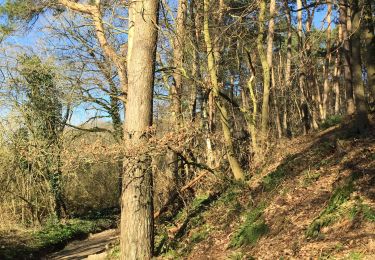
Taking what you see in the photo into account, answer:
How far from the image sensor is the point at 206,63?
11.4m

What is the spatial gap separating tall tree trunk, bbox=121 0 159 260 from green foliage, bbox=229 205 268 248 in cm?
161

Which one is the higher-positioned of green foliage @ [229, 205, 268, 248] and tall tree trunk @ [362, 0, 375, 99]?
tall tree trunk @ [362, 0, 375, 99]

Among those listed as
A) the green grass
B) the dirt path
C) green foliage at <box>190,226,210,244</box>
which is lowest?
the dirt path

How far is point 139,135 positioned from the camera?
7609 millimetres

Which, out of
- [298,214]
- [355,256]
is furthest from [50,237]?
[355,256]

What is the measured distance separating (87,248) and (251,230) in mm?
7411

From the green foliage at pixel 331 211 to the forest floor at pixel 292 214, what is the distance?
1 cm

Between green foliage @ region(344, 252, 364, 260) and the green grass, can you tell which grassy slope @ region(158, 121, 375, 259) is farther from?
the green grass

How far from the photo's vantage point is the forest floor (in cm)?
532

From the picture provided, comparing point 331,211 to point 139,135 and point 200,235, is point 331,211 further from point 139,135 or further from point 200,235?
point 139,135

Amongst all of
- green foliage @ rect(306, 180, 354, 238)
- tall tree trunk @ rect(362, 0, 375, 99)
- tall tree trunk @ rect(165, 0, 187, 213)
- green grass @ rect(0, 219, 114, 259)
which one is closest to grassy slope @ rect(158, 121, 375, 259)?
green foliage @ rect(306, 180, 354, 238)

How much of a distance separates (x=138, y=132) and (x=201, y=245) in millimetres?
2406

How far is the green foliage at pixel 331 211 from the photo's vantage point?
5699 millimetres

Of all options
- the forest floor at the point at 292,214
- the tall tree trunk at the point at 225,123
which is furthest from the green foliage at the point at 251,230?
the tall tree trunk at the point at 225,123
